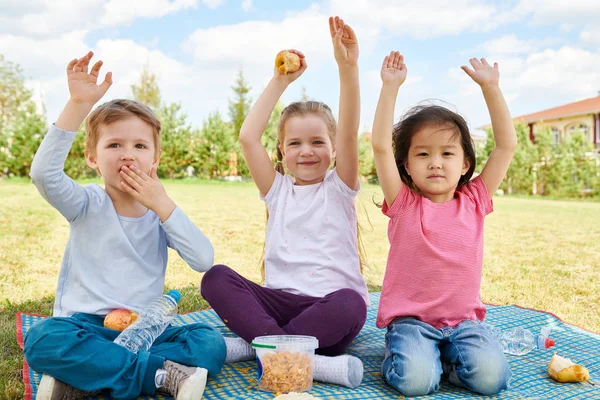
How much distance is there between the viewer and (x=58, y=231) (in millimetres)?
7531

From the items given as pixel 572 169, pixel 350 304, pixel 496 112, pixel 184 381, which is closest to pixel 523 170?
pixel 572 169

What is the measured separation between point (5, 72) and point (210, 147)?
16.0m

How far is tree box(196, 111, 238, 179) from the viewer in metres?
22.2

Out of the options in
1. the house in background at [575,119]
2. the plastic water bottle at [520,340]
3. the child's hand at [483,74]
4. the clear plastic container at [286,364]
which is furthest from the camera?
the house in background at [575,119]

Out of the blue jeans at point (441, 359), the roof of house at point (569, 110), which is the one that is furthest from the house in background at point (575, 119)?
the blue jeans at point (441, 359)

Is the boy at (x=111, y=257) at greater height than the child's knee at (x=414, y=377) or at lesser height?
greater

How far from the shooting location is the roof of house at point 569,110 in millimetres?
31695

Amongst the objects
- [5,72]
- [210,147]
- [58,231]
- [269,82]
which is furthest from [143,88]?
[269,82]

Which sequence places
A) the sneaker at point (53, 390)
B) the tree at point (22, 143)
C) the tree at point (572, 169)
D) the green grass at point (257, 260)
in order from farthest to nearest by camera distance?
1. the tree at point (572, 169)
2. the tree at point (22, 143)
3. the green grass at point (257, 260)
4. the sneaker at point (53, 390)

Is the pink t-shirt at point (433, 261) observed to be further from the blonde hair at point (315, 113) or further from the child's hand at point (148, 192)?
the child's hand at point (148, 192)

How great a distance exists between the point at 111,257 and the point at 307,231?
94 centimetres

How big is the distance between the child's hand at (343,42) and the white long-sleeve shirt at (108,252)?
1073 mm

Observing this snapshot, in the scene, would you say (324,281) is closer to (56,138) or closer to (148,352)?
(148,352)

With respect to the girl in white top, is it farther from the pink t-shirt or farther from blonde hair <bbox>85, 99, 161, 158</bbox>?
blonde hair <bbox>85, 99, 161, 158</bbox>
